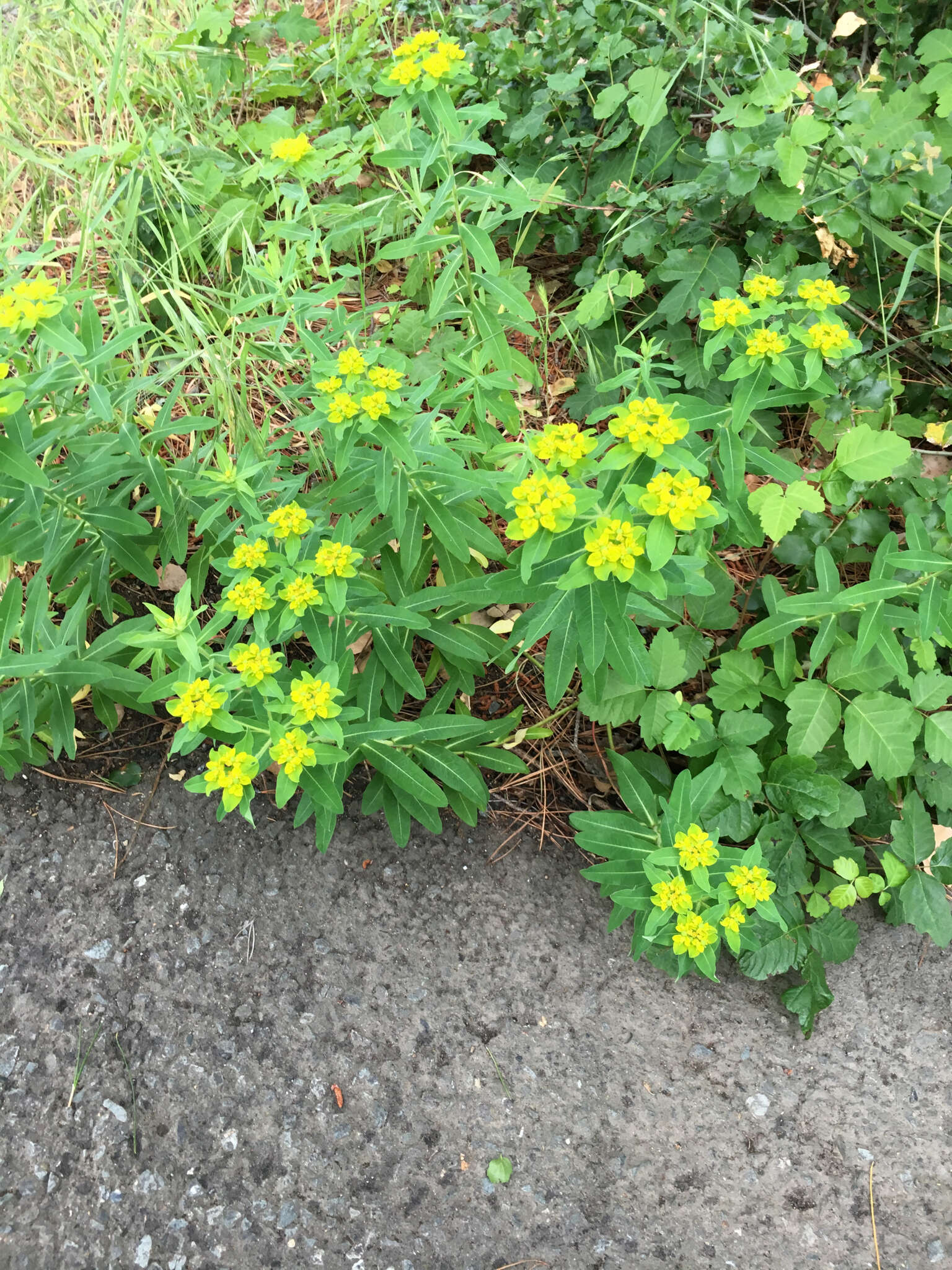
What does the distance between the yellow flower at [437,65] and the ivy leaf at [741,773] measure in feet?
5.42

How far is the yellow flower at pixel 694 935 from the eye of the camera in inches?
70.2

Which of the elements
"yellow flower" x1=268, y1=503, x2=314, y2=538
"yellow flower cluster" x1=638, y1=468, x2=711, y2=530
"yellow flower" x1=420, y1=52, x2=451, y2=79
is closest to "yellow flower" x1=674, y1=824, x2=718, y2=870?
"yellow flower cluster" x1=638, y1=468, x2=711, y2=530

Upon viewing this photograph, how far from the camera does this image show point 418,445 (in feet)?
6.02

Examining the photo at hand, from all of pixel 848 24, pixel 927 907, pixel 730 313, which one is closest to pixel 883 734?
pixel 927 907

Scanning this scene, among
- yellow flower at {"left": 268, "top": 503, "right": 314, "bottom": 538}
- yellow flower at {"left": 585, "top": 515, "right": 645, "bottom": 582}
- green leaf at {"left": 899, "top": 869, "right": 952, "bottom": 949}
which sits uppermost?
yellow flower at {"left": 585, "top": 515, "right": 645, "bottom": 582}

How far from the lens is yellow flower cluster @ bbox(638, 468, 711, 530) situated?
145cm

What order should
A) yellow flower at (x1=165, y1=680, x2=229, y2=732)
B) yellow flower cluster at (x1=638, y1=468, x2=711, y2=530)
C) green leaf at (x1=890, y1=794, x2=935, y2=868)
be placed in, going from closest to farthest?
1. yellow flower cluster at (x1=638, y1=468, x2=711, y2=530)
2. yellow flower at (x1=165, y1=680, x2=229, y2=732)
3. green leaf at (x1=890, y1=794, x2=935, y2=868)

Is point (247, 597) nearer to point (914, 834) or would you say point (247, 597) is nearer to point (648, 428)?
point (648, 428)

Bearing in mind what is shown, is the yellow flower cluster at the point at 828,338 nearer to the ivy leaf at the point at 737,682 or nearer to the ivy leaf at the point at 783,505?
the ivy leaf at the point at 783,505

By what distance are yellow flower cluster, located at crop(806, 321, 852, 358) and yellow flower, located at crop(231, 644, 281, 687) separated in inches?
50.0

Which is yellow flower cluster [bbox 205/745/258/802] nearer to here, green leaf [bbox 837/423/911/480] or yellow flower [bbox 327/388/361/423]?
yellow flower [bbox 327/388/361/423]

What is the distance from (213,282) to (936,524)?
2387 mm

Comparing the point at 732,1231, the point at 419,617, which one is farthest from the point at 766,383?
the point at 732,1231

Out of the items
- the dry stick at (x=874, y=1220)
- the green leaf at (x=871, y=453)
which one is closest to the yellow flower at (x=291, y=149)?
the green leaf at (x=871, y=453)
